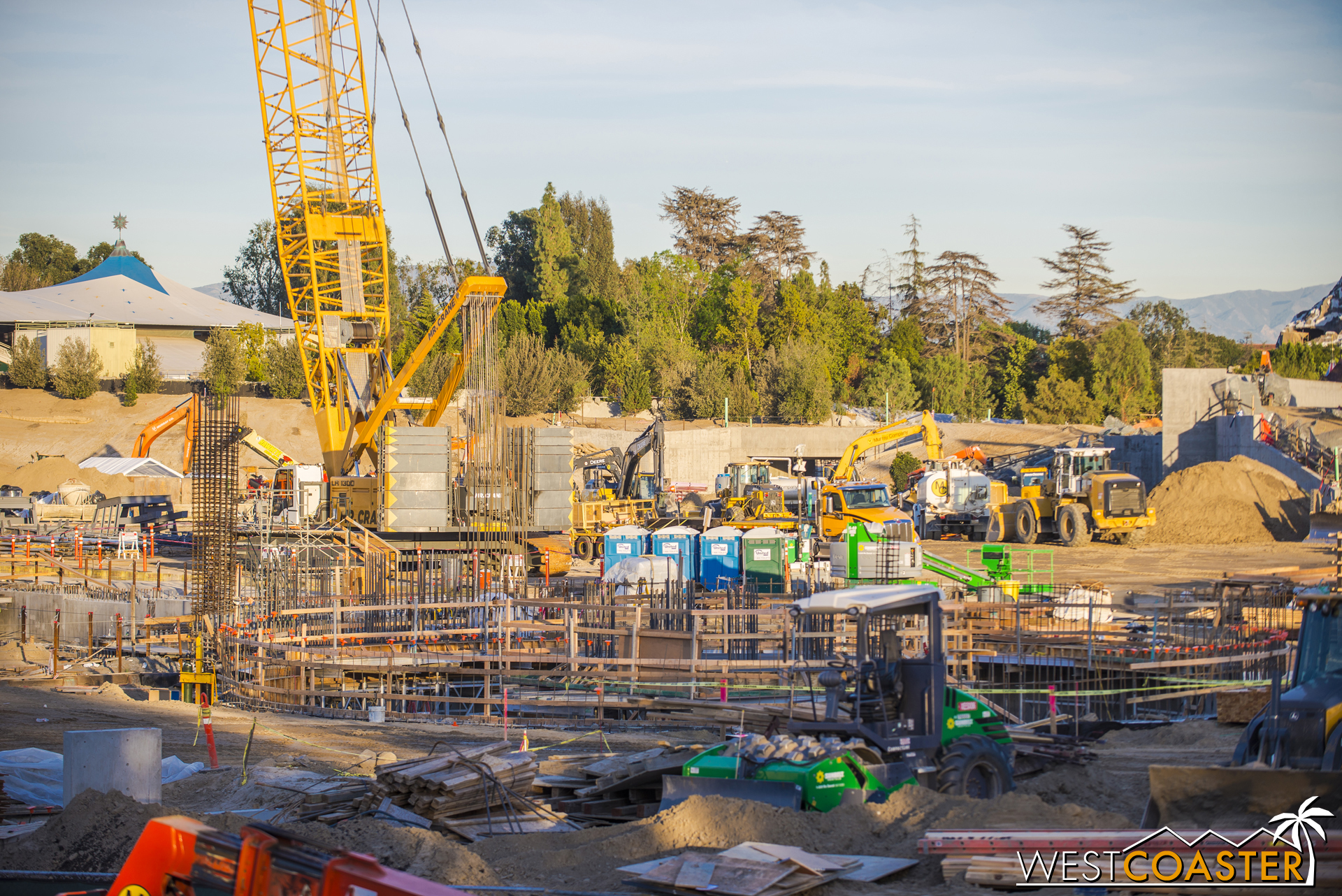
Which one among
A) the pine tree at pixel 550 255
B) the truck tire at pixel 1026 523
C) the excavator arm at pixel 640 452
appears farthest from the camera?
the pine tree at pixel 550 255

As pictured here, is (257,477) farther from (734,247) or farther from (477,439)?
(734,247)

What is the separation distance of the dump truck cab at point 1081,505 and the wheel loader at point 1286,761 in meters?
22.1

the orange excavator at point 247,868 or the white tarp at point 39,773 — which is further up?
the orange excavator at point 247,868

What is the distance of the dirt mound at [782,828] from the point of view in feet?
25.0

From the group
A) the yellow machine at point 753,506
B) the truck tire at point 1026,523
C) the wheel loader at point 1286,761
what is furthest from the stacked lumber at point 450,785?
the truck tire at point 1026,523

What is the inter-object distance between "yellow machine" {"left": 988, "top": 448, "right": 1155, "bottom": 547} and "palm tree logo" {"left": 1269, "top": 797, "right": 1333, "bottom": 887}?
24869 mm

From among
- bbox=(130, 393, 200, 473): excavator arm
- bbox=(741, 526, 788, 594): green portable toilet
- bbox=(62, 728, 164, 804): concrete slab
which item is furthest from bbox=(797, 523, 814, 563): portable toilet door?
bbox=(130, 393, 200, 473): excavator arm

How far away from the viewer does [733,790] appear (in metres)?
8.47

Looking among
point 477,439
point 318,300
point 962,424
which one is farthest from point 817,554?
point 962,424

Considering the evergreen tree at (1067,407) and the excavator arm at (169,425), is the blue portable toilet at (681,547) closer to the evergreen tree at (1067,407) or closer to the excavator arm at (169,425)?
the excavator arm at (169,425)

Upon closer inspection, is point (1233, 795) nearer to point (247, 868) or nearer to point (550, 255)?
point (247, 868)

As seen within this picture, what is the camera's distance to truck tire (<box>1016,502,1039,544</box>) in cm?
3112

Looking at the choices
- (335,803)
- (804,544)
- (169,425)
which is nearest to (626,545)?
(804,544)

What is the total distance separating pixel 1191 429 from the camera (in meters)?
40.0
